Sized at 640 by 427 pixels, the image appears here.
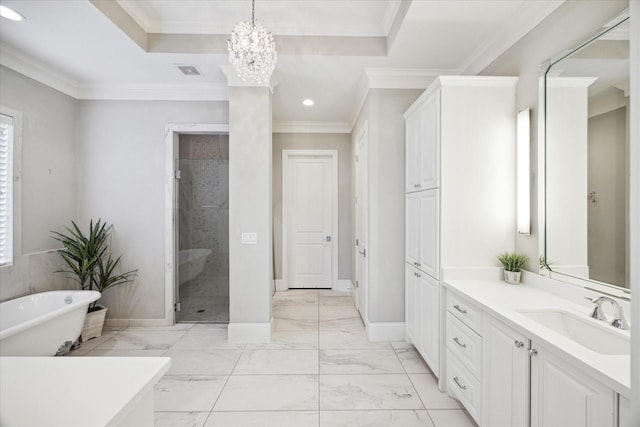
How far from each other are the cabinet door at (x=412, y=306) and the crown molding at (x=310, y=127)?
2.66 metres

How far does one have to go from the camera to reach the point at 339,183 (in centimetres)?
496

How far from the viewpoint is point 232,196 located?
3.05m

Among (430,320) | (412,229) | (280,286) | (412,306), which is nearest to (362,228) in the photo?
(412,229)

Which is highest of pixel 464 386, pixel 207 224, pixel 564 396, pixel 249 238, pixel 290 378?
pixel 207 224

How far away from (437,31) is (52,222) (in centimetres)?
396

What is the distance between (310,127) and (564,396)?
4.32 metres

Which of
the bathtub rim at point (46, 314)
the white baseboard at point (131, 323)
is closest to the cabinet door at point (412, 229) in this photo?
the white baseboard at point (131, 323)

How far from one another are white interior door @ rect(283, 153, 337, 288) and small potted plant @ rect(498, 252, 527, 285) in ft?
9.97

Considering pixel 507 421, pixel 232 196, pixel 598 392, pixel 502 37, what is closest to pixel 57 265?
pixel 232 196

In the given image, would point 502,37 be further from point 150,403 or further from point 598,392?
point 150,403

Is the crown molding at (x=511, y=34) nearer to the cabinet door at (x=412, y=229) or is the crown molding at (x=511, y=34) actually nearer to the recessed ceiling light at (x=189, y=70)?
the cabinet door at (x=412, y=229)

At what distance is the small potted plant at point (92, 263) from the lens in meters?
3.12

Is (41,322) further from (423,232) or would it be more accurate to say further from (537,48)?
(537,48)

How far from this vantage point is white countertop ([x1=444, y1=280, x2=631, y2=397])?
1.02m
